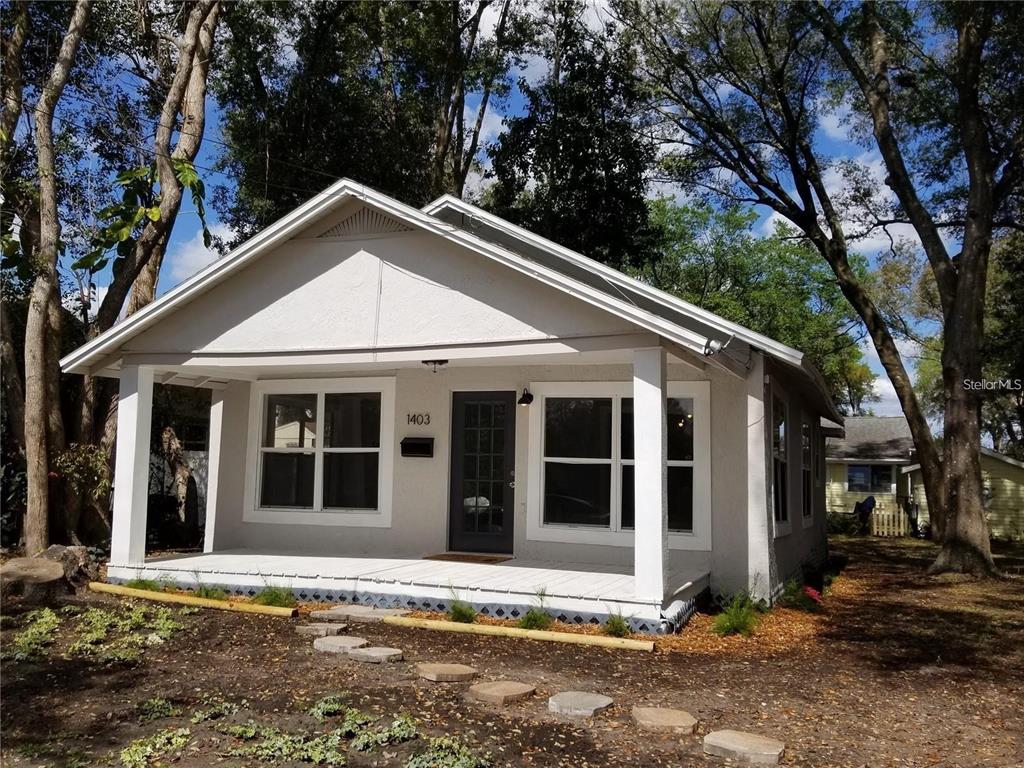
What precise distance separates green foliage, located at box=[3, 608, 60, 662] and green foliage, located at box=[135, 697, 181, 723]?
162 centimetres

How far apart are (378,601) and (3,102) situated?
9929mm

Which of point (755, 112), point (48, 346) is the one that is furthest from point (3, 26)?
point (755, 112)

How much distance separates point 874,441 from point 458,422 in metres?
25.2

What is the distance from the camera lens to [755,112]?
19.5 m

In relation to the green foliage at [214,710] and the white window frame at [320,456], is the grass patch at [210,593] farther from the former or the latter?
the green foliage at [214,710]

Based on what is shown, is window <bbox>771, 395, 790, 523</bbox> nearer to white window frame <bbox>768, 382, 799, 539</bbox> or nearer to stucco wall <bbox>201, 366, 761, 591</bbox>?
white window frame <bbox>768, 382, 799, 539</bbox>

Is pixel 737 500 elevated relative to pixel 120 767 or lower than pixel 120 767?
elevated

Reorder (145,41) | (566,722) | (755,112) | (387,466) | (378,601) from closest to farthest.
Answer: (566,722) < (378,601) < (387,466) < (145,41) < (755,112)

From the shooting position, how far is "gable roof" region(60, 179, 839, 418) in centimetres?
721

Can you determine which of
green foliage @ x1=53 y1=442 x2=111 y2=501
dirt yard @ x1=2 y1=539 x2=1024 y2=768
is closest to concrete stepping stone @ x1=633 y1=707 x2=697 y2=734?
dirt yard @ x1=2 y1=539 x2=1024 y2=768

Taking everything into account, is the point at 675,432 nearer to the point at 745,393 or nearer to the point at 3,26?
the point at 745,393

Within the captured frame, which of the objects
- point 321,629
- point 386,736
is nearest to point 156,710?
point 386,736

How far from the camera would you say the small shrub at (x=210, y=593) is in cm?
848

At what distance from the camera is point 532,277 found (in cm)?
753
